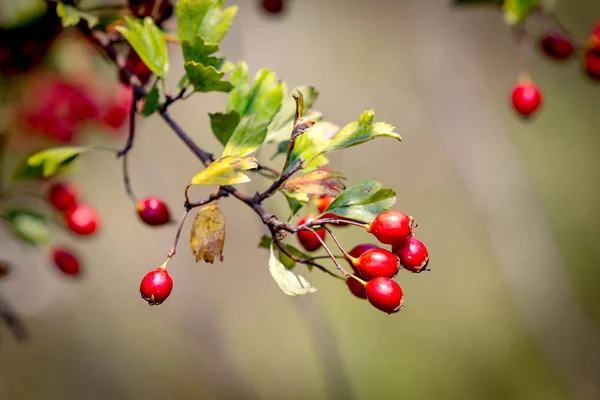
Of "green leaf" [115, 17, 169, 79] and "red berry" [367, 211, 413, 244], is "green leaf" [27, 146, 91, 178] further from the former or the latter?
"red berry" [367, 211, 413, 244]

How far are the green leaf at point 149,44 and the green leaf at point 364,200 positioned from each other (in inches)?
10.6

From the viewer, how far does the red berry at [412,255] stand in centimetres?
51

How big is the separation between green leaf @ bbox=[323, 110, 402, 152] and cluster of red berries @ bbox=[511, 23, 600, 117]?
688 millimetres

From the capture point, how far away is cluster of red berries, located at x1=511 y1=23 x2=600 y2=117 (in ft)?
3.43

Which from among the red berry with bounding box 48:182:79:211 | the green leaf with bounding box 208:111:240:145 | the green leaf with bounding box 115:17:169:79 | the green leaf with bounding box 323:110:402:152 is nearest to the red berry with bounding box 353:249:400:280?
the green leaf with bounding box 323:110:402:152

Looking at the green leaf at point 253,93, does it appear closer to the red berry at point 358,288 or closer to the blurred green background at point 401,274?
the red berry at point 358,288

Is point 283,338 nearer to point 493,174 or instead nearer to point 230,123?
point 493,174

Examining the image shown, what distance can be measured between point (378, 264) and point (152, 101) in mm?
324

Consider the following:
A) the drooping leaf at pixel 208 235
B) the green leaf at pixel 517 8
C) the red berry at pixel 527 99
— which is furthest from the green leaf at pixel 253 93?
the red berry at pixel 527 99

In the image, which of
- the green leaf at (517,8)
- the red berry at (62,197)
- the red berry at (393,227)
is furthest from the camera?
the red berry at (62,197)

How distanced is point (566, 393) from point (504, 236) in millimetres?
1191

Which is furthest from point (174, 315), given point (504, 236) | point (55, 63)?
point (55, 63)

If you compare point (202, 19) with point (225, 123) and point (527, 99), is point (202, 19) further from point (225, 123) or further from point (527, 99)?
point (527, 99)

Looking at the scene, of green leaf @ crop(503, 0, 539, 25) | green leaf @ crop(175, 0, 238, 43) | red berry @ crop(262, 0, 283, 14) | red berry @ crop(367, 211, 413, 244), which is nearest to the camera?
red berry @ crop(367, 211, 413, 244)
